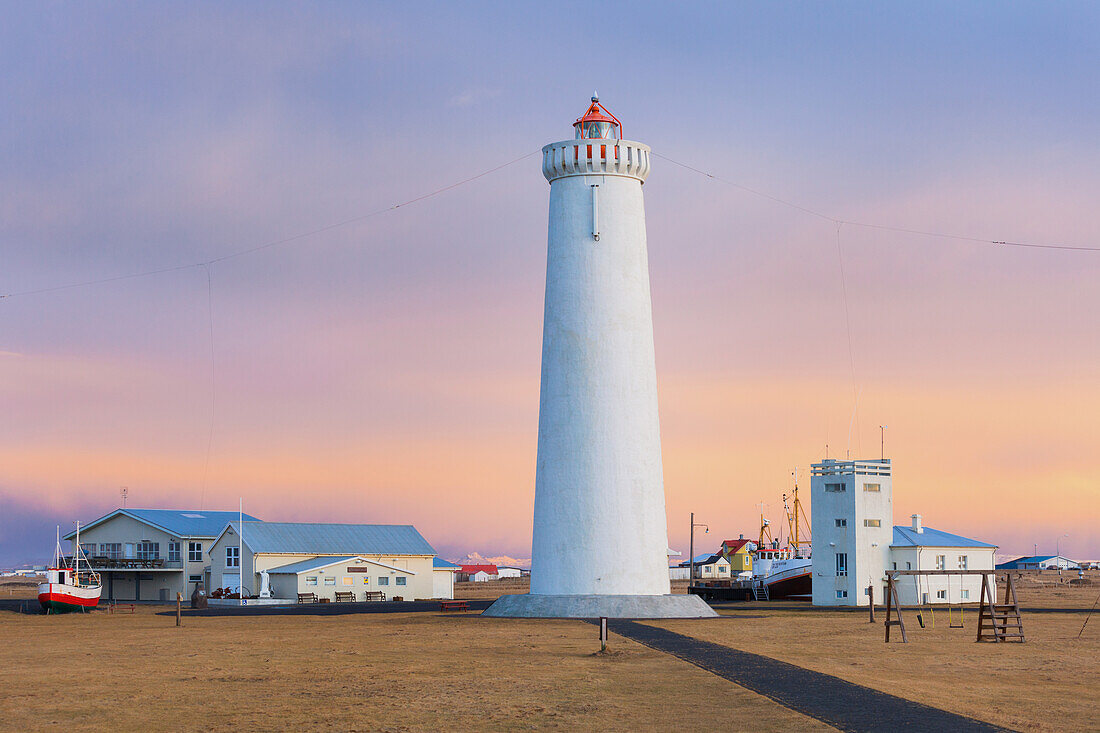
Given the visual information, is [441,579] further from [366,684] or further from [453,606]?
[366,684]

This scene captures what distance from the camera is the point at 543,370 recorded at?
40875mm

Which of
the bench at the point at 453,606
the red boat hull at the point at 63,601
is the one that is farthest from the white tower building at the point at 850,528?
the red boat hull at the point at 63,601

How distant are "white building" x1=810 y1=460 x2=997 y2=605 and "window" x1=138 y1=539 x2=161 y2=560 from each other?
39.5 meters

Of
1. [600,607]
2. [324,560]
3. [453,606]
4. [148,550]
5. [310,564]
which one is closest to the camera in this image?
[600,607]

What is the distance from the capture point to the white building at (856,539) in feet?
185

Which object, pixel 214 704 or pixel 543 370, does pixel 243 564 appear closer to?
pixel 543 370

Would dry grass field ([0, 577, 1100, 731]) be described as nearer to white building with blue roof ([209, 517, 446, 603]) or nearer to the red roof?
white building with blue roof ([209, 517, 446, 603])

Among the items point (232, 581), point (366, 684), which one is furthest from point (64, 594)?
point (366, 684)

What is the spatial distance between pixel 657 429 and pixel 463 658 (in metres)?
15.7

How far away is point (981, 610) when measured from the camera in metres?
32.7

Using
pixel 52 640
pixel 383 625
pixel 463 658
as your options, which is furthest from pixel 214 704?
pixel 383 625

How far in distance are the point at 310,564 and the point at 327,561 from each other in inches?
43.1

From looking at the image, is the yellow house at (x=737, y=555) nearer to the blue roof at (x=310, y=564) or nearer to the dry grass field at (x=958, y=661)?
the blue roof at (x=310, y=564)

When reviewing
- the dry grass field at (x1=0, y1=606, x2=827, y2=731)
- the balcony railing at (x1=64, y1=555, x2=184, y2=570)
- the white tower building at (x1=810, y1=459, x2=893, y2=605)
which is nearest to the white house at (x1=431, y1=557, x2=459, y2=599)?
the balcony railing at (x1=64, y1=555, x2=184, y2=570)
